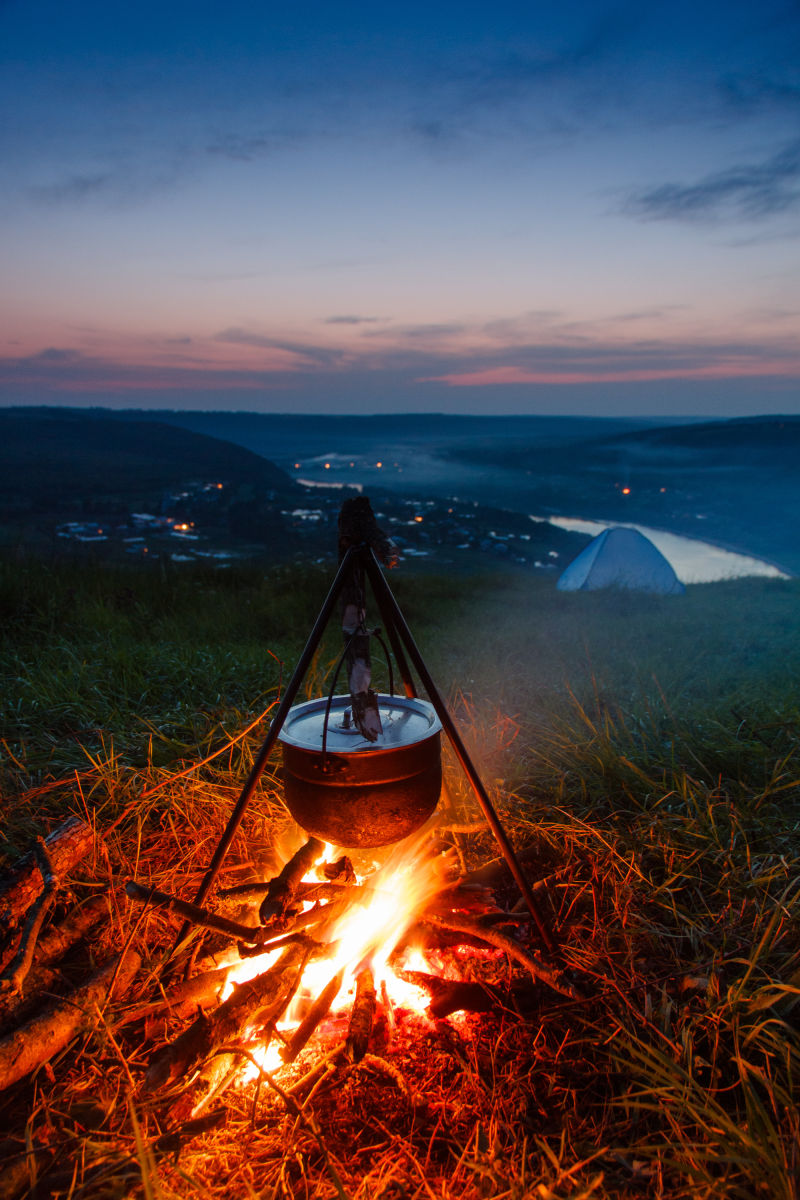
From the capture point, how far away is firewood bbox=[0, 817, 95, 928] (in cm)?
220

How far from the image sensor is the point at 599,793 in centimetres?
317

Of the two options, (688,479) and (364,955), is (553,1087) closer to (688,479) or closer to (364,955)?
(364,955)

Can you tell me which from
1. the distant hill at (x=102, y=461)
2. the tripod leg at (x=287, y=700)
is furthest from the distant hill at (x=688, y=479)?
the tripod leg at (x=287, y=700)

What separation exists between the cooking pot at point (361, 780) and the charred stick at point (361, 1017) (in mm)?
509

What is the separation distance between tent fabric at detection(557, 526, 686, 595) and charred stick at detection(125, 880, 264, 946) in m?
11.6

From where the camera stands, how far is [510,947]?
88.5 inches

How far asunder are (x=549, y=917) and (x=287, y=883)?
1.08 m

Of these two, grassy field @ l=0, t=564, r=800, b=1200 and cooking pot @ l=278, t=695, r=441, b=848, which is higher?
cooking pot @ l=278, t=695, r=441, b=848

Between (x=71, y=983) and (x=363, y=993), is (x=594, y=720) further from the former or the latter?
(x=71, y=983)

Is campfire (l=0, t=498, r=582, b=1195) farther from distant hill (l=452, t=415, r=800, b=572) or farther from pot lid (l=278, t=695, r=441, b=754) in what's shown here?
distant hill (l=452, t=415, r=800, b=572)

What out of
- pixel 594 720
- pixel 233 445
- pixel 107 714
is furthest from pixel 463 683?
pixel 233 445

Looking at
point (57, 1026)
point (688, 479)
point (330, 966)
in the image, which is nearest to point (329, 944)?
point (330, 966)

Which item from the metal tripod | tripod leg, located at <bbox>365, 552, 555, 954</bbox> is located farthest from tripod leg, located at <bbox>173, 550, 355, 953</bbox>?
tripod leg, located at <bbox>365, 552, 555, 954</bbox>

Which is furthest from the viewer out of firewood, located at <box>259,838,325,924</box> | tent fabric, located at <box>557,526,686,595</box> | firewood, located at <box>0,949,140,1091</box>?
tent fabric, located at <box>557,526,686,595</box>
